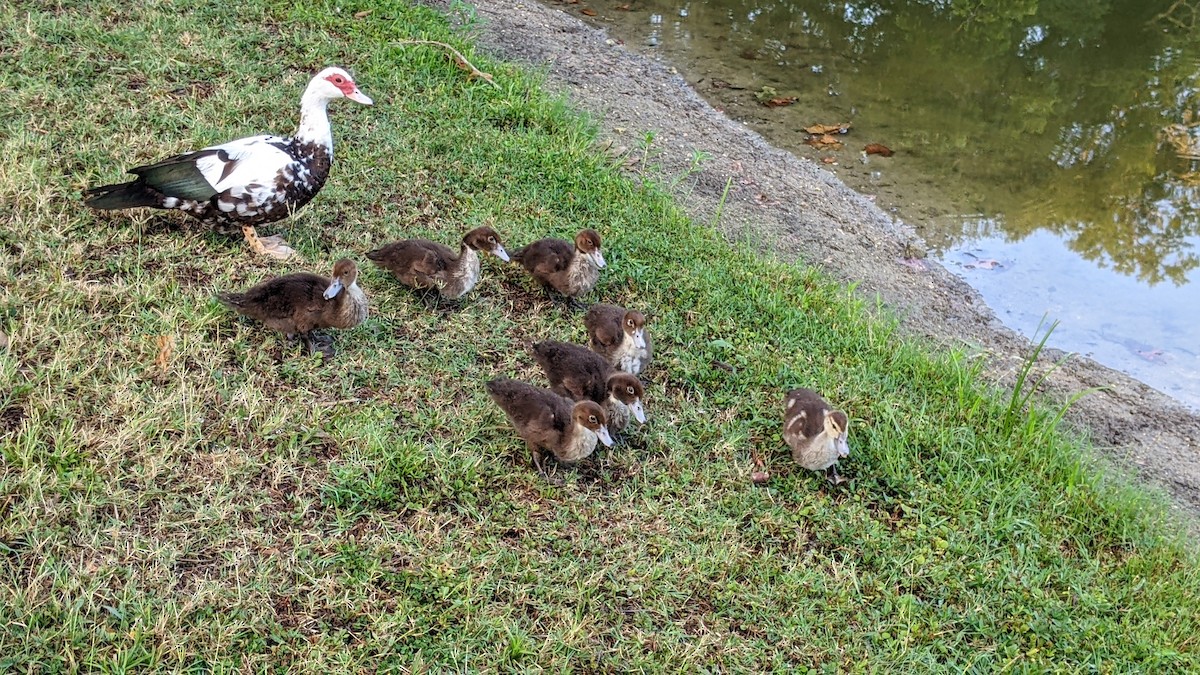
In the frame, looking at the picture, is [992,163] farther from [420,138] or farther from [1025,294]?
[420,138]

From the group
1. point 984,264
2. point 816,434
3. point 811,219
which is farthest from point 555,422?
point 984,264

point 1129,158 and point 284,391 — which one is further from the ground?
point 1129,158

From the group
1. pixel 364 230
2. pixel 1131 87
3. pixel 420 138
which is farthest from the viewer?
pixel 1131 87

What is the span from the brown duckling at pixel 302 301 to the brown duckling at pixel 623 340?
111 cm

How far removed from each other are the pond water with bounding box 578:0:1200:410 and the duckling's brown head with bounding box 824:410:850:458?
2787 millimetres

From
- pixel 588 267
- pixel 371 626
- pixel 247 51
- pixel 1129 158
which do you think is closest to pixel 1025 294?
pixel 1129 158

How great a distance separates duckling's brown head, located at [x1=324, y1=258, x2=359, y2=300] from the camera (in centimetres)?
421

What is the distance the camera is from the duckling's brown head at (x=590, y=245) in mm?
4941

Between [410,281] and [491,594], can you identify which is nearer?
[491,594]

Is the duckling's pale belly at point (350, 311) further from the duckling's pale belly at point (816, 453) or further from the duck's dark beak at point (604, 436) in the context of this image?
the duckling's pale belly at point (816, 453)

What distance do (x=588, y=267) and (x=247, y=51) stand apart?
341cm

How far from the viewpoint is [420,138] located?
6.22 m

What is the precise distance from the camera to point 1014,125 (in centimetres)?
848

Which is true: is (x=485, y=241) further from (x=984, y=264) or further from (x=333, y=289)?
(x=984, y=264)
